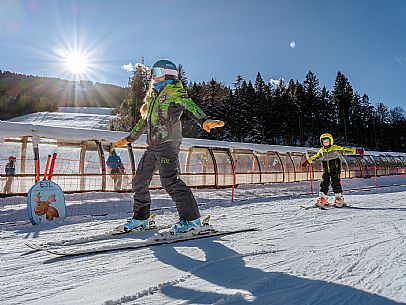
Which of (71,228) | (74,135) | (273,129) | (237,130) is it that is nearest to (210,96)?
(237,130)

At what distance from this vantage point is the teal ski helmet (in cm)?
415

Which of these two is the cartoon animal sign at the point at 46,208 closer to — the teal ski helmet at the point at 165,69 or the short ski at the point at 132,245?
the short ski at the point at 132,245

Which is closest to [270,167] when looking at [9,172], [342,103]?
[9,172]

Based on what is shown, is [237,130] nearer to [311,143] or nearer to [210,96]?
[210,96]

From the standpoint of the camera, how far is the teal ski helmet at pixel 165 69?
415 cm

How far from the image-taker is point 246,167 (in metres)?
16.5

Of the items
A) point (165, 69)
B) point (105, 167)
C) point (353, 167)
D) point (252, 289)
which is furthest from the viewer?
point (353, 167)

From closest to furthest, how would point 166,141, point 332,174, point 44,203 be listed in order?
point 166,141, point 44,203, point 332,174

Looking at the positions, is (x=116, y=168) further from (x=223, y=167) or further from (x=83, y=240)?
(x=83, y=240)

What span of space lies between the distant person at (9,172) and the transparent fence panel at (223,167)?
763cm

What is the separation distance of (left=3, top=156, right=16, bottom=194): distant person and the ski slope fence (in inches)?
1.1

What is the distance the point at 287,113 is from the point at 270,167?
4704 cm

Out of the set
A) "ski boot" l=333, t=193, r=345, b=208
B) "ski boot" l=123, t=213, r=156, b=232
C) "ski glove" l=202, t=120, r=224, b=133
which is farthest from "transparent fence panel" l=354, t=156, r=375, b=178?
"ski glove" l=202, t=120, r=224, b=133

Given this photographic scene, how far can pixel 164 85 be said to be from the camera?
4098mm
